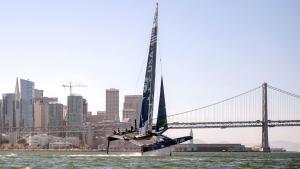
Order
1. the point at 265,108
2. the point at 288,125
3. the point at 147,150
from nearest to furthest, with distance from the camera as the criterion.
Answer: the point at 147,150
the point at 288,125
the point at 265,108

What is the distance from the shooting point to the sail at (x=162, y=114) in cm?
10556

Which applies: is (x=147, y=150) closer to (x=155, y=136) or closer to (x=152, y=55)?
(x=155, y=136)

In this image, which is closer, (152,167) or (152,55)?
(152,167)

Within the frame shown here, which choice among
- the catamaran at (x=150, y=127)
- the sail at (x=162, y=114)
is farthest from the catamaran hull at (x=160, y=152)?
the sail at (x=162, y=114)

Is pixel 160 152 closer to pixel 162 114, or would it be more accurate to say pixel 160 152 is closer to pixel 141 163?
pixel 162 114

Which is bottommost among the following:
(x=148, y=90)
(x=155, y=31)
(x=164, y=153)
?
(x=164, y=153)

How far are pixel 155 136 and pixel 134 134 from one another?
3.22m

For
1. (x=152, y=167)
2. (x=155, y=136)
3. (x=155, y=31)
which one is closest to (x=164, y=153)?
(x=155, y=136)

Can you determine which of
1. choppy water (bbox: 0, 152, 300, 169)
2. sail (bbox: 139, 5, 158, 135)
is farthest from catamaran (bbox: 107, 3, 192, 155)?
choppy water (bbox: 0, 152, 300, 169)

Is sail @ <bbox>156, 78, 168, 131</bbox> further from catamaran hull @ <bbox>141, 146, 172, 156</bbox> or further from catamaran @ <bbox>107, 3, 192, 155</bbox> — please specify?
catamaran hull @ <bbox>141, 146, 172, 156</bbox>

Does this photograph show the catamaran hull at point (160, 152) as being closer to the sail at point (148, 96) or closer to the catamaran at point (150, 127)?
the catamaran at point (150, 127)

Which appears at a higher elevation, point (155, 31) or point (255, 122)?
point (155, 31)

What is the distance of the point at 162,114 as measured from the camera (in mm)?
106438

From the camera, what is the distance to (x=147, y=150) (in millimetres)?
101812
